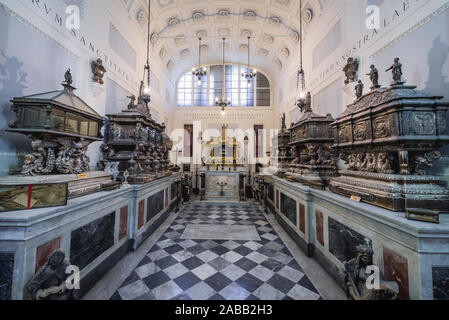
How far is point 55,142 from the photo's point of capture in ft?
7.13

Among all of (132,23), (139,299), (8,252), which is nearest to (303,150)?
(139,299)

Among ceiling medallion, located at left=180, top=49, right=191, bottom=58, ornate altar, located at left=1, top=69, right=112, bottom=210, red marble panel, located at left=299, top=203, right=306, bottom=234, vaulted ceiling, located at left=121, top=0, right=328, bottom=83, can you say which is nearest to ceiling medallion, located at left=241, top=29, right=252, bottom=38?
vaulted ceiling, located at left=121, top=0, right=328, bottom=83

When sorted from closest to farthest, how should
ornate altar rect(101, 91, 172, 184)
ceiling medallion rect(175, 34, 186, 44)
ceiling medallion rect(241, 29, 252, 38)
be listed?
1. ornate altar rect(101, 91, 172, 184)
2. ceiling medallion rect(175, 34, 186, 44)
3. ceiling medallion rect(241, 29, 252, 38)

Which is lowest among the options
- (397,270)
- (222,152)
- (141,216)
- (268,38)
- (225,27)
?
(141,216)

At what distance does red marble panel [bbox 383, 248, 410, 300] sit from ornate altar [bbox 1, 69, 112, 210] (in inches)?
122

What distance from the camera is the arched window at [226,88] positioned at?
9695 millimetres

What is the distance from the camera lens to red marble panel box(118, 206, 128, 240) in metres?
2.54

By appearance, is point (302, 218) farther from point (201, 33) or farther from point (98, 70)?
point (201, 33)

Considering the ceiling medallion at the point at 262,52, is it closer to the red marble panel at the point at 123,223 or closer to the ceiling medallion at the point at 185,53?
the ceiling medallion at the point at 185,53

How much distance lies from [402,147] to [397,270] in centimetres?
117

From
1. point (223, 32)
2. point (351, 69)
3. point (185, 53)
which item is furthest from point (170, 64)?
point (351, 69)

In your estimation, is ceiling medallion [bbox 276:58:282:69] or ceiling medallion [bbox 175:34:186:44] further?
ceiling medallion [bbox 276:58:282:69]

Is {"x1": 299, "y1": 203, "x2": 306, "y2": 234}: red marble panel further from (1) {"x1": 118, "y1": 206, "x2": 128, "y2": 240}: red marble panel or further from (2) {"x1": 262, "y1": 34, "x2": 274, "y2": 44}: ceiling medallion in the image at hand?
(2) {"x1": 262, "y1": 34, "x2": 274, "y2": 44}: ceiling medallion
